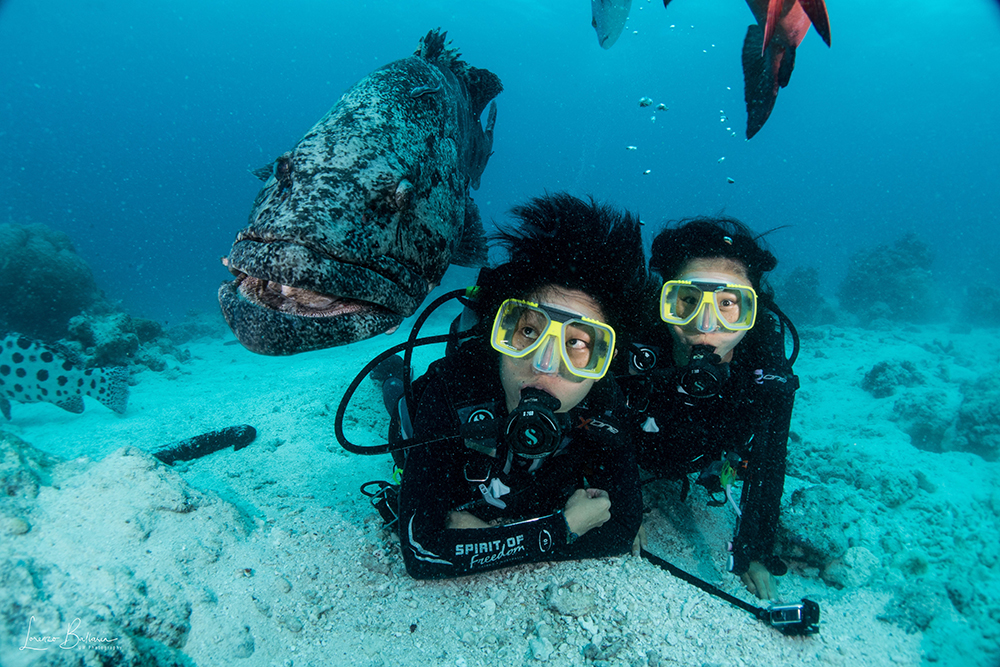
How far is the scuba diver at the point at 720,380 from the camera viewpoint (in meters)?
2.63

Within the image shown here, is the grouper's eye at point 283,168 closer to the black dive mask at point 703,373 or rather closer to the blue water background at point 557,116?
the black dive mask at point 703,373

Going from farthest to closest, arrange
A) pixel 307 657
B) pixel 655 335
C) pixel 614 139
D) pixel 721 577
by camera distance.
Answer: pixel 614 139, pixel 655 335, pixel 721 577, pixel 307 657

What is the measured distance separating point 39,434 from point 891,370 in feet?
48.3

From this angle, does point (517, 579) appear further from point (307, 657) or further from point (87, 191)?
point (87, 191)

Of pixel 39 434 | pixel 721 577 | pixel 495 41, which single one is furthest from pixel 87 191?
pixel 721 577

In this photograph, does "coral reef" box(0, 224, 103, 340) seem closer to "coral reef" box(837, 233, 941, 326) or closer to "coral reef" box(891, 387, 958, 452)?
"coral reef" box(891, 387, 958, 452)

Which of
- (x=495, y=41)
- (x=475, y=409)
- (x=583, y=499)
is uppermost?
(x=495, y=41)

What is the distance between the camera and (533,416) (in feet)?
6.69

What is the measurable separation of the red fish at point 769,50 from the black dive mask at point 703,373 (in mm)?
1422

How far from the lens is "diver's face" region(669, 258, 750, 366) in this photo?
9.33 feet

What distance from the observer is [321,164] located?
223 cm

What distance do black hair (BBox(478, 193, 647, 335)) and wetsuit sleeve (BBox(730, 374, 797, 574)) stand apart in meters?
1.17

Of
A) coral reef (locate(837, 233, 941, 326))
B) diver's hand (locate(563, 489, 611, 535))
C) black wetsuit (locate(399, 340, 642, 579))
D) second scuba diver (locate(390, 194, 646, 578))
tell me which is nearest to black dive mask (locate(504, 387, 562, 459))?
A: second scuba diver (locate(390, 194, 646, 578))

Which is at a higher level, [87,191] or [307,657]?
[87,191]
